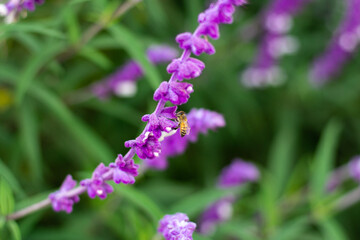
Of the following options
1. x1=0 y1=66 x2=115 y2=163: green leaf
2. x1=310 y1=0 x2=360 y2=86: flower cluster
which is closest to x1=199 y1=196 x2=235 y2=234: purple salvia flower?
x1=0 y1=66 x2=115 y2=163: green leaf

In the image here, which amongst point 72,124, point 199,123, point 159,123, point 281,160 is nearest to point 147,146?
point 159,123

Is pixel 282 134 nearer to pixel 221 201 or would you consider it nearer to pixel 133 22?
pixel 221 201

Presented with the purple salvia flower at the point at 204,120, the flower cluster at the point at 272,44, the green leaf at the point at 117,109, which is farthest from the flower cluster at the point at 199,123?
the flower cluster at the point at 272,44

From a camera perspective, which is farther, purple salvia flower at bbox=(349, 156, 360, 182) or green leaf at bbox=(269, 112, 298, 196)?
green leaf at bbox=(269, 112, 298, 196)

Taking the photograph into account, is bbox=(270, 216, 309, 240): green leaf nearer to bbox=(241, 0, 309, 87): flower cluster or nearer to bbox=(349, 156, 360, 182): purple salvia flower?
A: bbox=(349, 156, 360, 182): purple salvia flower

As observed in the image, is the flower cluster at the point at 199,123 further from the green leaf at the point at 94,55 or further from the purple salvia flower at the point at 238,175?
the purple salvia flower at the point at 238,175
